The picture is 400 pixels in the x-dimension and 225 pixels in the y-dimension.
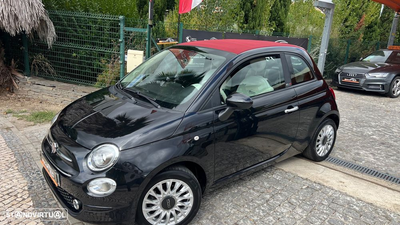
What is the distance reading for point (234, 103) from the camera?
295 cm

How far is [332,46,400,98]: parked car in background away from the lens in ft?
31.5

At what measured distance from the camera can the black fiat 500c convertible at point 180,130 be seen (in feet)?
8.18

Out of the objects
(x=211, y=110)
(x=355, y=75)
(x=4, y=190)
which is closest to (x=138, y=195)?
(x=211, y=110)

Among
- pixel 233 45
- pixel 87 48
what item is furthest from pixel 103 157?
pixel 87 48

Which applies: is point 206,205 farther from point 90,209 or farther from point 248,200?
point 90,209

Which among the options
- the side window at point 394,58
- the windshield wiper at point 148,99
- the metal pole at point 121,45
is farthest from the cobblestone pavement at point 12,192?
the side window at point 394,58

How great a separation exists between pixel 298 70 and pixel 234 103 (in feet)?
5.00

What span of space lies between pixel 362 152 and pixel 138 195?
13.7 ft

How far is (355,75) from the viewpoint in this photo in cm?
991

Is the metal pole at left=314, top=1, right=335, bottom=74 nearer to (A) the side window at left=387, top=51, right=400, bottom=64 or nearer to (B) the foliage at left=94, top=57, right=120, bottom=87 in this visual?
(A) the side window at left=387, top=51, right=400, bottom=64

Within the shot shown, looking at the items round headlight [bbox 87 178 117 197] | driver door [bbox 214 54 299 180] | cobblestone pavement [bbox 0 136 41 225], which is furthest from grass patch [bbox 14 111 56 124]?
driver door [bbox 214 54 299 180]

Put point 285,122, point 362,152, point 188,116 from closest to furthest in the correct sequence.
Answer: point 188,116 → point 285,122 → point 362,152

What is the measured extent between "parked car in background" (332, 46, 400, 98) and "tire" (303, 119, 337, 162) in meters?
6.19

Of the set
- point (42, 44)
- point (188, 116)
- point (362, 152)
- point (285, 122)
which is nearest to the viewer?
point (188, 116)
